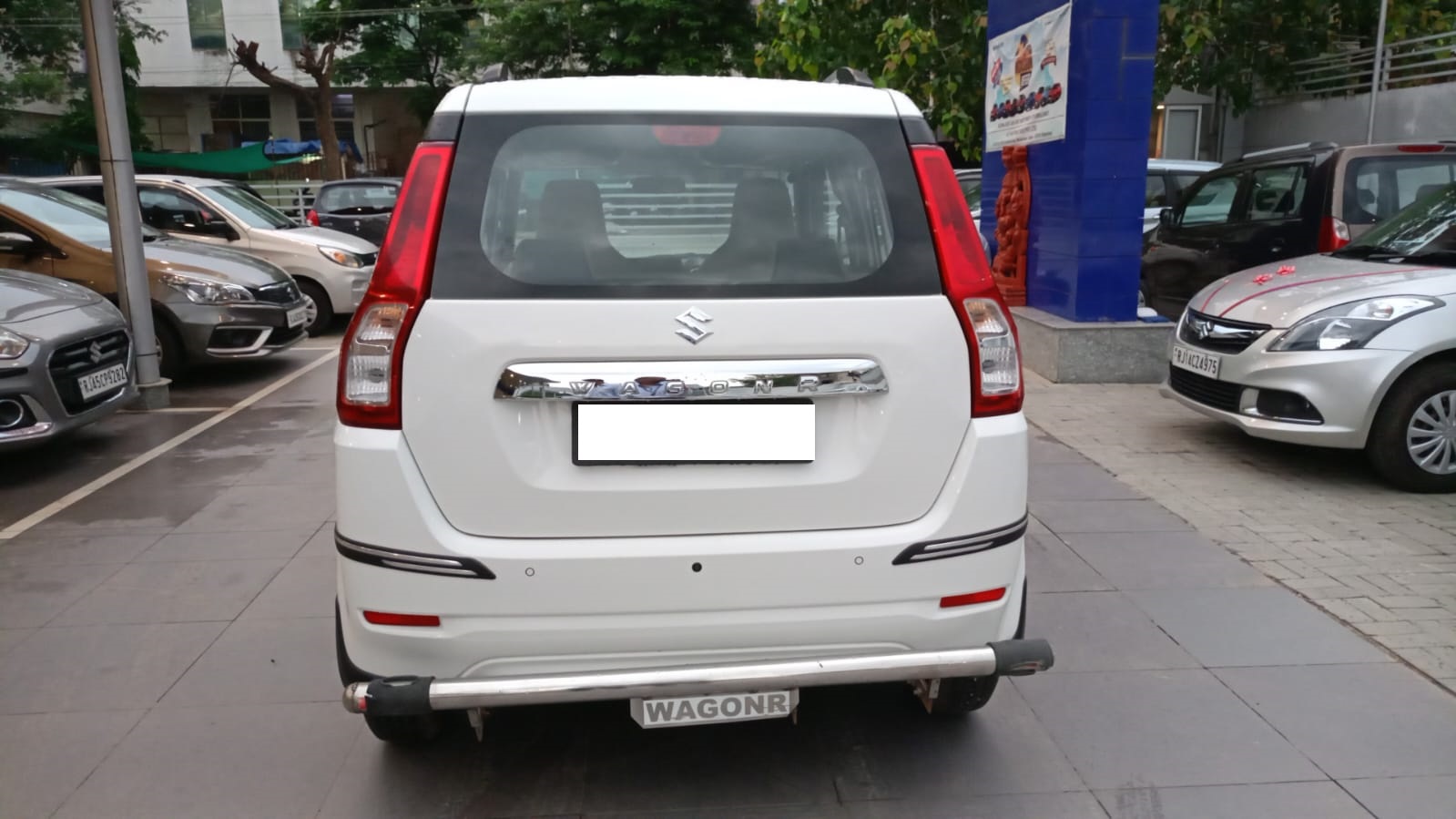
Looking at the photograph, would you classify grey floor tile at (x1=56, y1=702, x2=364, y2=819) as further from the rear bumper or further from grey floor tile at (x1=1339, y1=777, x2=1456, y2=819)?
grey floor tile at (x1=1339, y1=777, x2=1456, y2=819)

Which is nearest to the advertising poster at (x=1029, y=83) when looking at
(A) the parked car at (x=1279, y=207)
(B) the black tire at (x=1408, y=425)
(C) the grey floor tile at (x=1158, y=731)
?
(A) the parked car at (x=1279, y=207)

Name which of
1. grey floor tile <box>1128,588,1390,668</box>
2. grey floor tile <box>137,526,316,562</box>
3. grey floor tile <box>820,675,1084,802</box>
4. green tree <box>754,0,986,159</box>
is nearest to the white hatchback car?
grey floor tile <box>820,675,1084,802</box>

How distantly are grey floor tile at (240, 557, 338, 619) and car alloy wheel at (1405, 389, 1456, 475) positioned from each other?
4988 mm

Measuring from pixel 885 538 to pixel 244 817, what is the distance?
5.88ft

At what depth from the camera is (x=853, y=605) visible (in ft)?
8.39

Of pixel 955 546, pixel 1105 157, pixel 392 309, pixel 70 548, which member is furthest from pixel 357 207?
pixel 955 546

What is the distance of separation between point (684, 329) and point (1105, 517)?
134 inches

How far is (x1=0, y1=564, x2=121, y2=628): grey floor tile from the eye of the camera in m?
4.24

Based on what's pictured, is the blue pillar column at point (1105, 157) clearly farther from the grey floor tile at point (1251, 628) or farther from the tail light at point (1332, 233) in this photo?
the grey floor tile at point (1251, 628)

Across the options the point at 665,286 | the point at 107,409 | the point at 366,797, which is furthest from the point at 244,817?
the point at 107,409

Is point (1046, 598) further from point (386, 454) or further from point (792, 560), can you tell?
point (386, 454)

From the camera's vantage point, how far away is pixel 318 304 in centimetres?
1148

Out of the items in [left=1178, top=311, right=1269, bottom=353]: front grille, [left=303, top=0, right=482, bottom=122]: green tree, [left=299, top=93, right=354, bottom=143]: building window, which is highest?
[left=303, top=0, right=482, bottom=122]: green tree

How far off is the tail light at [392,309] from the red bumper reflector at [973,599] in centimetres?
131
